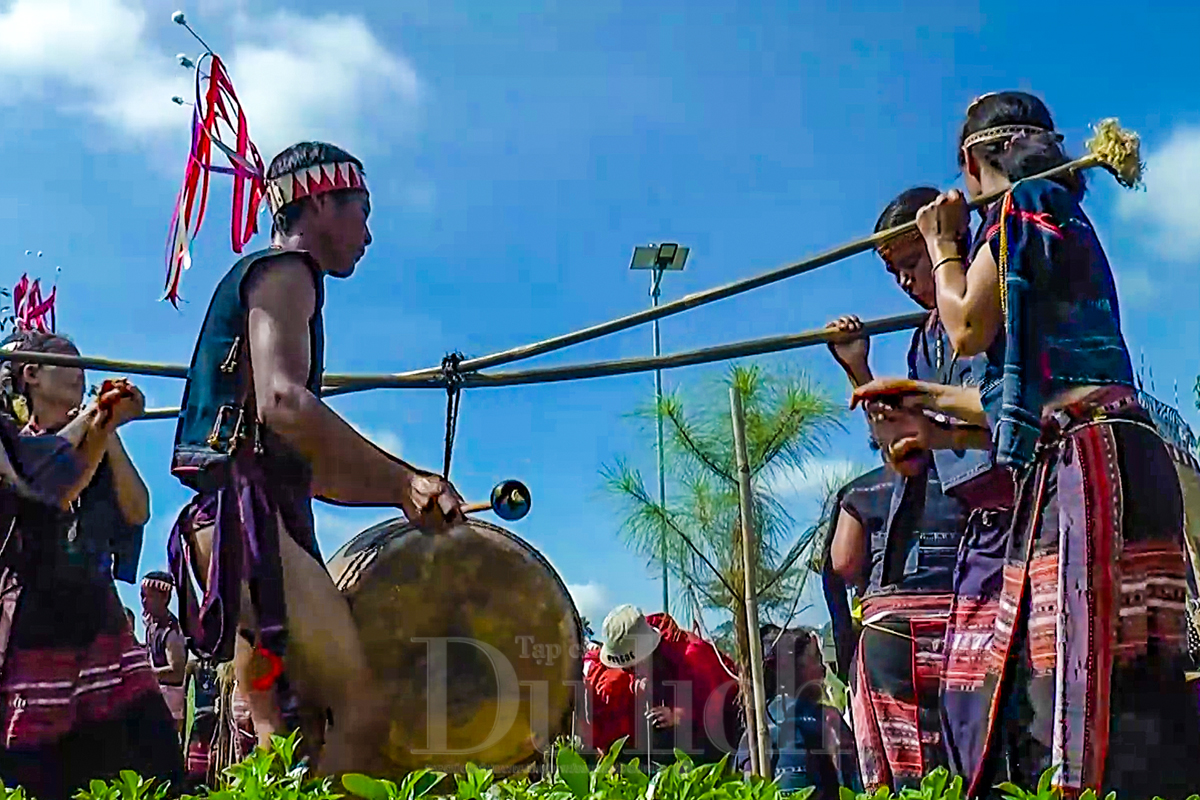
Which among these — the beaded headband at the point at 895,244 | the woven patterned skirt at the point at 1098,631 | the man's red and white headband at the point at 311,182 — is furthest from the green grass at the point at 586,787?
the beaded headband at the point at 895,244

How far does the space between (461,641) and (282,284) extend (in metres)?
0.73

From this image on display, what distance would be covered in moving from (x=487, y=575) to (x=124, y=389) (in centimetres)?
124

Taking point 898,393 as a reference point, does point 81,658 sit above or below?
below

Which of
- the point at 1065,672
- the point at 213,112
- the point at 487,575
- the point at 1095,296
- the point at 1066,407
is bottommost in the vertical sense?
the point at 1065,672

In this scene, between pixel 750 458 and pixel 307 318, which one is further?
pixel 750 458

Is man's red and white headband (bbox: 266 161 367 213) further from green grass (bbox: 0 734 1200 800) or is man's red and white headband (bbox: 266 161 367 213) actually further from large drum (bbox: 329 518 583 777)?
green grass (bbox: 0 734 1200 800)

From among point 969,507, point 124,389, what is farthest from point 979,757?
point 124,389

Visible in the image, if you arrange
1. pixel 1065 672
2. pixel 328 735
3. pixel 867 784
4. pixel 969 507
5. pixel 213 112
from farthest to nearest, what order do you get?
1. pixel 867 784
2. pixel 213 112
3. pixel 969 507
4. pixel 328 735
5. pixel 1065 672

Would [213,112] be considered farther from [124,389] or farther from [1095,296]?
[1095,296]

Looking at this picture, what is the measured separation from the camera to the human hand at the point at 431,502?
2.47 metres

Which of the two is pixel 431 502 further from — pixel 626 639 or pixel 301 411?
pixel 626 639

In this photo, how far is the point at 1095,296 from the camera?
7.99 ft

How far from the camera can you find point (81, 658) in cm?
364

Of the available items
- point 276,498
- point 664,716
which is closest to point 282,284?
point 276,498
